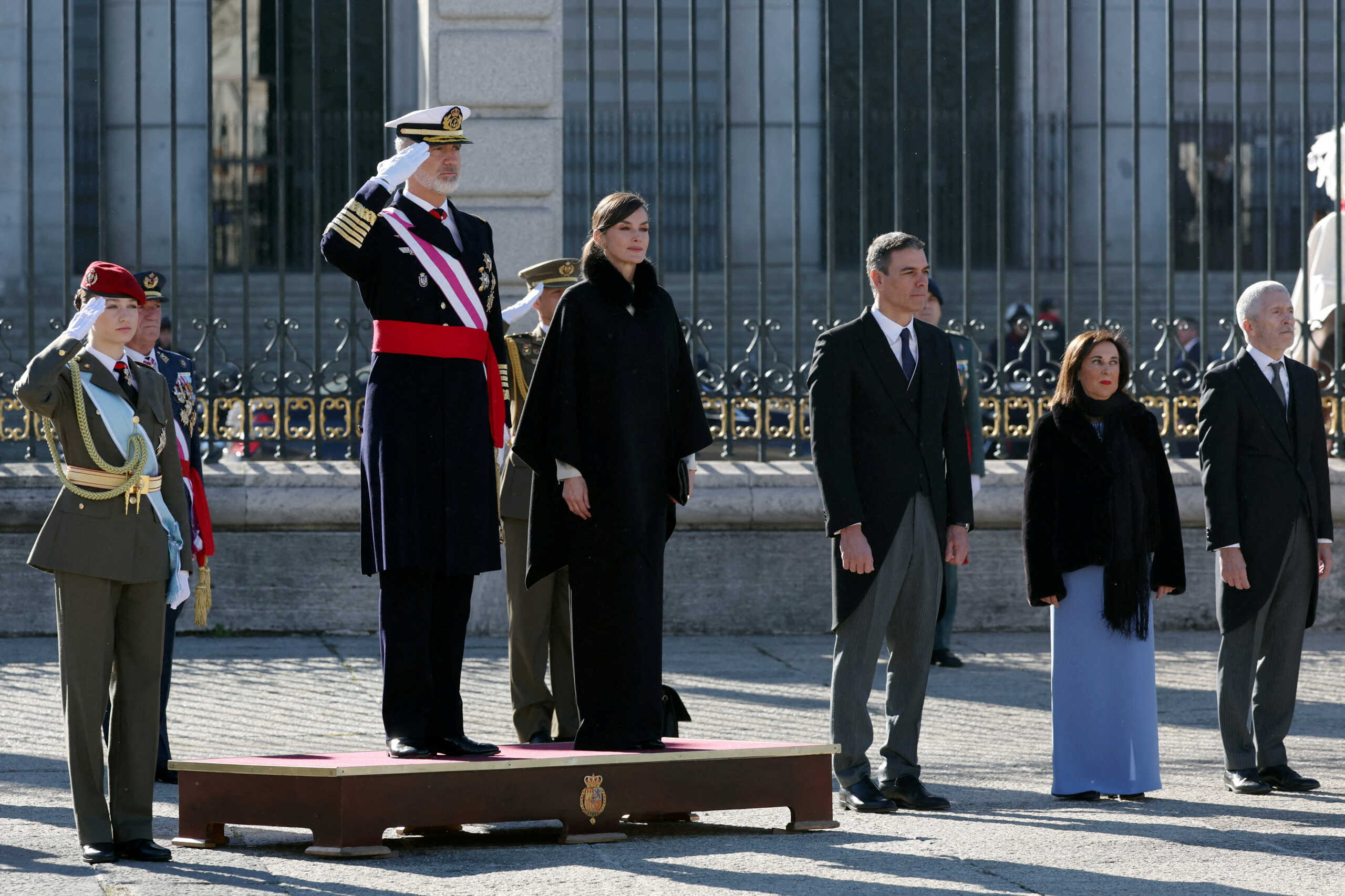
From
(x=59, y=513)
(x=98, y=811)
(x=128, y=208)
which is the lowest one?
(x=98, y=811)

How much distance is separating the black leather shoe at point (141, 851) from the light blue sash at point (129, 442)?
66 centimetres

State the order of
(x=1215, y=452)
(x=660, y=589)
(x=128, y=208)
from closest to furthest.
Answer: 1. (x=660, y=589)
2. (x=1215, y=452)
3. (x=128, y=208)

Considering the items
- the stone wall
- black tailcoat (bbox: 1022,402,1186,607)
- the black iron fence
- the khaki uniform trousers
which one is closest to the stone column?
the black iron fence

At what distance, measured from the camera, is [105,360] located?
5.29 metres

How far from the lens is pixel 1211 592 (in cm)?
1002

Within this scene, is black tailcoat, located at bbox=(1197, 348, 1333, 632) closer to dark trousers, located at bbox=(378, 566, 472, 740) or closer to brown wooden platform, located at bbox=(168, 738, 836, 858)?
brown wooden platform, located at bbox=(168, 738, 836, 858)

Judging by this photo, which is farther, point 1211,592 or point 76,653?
point 1211,592

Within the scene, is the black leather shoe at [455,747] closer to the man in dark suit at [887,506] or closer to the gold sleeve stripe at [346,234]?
the man in dark suit at [887,506]

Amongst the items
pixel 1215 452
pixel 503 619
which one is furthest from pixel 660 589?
pixel 503 619

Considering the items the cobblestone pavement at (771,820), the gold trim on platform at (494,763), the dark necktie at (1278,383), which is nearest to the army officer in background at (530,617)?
the cobblestone pavement at (771,820)

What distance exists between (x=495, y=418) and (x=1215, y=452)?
2435 mm

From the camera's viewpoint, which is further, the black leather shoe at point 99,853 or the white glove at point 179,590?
the white glove at point 179,590

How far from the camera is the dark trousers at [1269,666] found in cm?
634

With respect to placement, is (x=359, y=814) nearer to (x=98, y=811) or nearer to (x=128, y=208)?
(x=98, y=811)
